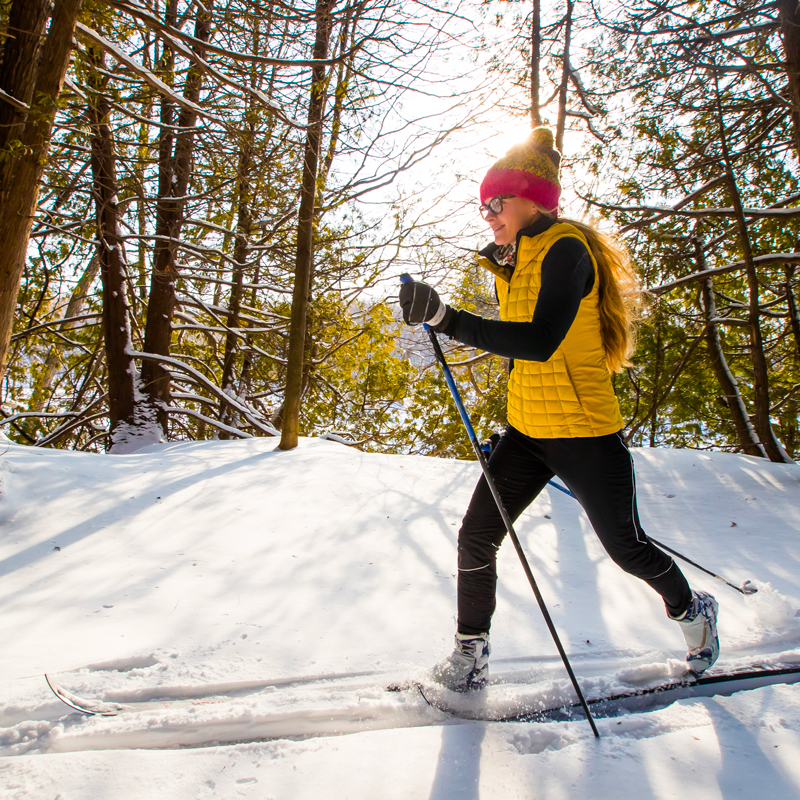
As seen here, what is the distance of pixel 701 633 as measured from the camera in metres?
1.90

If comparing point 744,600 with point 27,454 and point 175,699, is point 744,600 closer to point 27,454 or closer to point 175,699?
point 175,699

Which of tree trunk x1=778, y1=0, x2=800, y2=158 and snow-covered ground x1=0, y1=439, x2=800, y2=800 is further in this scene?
tree trunk x1=778, y1=0, x2=800, y2=158

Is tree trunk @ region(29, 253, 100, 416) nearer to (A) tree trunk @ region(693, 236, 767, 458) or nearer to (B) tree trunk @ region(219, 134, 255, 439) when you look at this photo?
(B) tree trunk @ region(219, 134, 255, 439)

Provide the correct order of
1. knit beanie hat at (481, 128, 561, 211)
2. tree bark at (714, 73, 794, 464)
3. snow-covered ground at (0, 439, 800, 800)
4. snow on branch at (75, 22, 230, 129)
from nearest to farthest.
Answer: snow-covered ground at (0, 439, 800, 800) → knit beanie hat at (481, 128, 561, 211) → snow on branch at (75, 22, 230, 129) → tree bark at (714, 73, 794, 464)

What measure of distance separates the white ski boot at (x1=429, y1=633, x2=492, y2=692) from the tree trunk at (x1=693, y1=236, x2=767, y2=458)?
6.16m

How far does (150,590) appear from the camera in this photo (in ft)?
8.16

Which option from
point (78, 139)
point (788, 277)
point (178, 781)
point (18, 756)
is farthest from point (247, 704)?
point (788, 277)

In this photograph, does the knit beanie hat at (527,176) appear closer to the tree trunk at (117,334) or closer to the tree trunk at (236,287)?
the tree trunk at (236,287)

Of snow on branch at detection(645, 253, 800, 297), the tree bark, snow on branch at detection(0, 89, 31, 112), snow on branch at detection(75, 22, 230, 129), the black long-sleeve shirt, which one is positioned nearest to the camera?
the black long-sleeve shirt

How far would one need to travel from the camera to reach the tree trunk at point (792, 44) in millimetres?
4328

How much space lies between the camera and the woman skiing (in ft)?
5.34

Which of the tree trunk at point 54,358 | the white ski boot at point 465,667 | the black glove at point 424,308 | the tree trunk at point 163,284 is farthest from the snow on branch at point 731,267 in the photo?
the tree trunk at point 54,358

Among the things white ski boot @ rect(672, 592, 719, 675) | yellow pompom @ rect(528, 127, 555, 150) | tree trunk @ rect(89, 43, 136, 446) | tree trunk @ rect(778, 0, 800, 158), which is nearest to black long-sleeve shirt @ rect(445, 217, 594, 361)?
yellow pompom @ rect(528, 127, 555, 150)

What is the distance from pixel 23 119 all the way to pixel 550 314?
10.4 ft
